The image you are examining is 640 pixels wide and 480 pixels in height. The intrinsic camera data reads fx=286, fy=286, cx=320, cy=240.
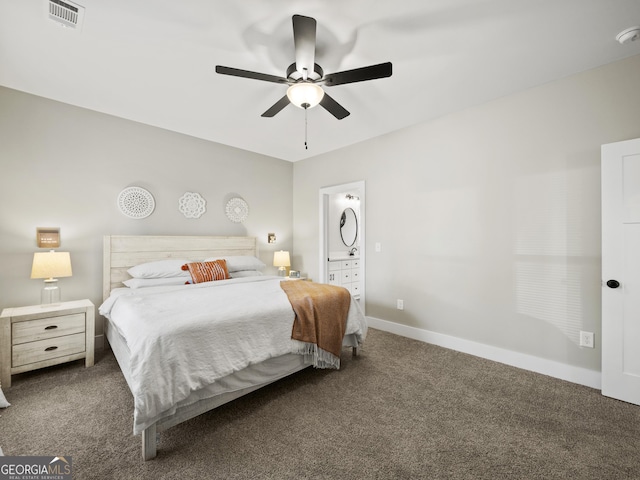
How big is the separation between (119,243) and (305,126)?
2.55 meters

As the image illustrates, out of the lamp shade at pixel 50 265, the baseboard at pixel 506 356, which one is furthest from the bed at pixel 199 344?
the baseboard at pixel 506 356

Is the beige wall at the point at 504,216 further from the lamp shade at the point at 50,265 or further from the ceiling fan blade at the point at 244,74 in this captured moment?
the lamp shade at the point at 50,265

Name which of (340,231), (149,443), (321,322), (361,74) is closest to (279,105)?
(361,74)

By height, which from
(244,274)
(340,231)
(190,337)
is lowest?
(190,337)

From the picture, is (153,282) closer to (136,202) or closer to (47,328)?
(47,328)

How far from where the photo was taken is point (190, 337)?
172 centimetres

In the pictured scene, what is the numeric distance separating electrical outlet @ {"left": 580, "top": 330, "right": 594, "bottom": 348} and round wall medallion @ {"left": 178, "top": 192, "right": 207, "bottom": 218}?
4.32 meters

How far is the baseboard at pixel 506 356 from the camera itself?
2.37m

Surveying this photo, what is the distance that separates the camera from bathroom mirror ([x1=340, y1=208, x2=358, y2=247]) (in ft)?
18.2

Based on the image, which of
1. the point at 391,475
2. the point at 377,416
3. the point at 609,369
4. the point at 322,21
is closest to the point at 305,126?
the point at 322,21

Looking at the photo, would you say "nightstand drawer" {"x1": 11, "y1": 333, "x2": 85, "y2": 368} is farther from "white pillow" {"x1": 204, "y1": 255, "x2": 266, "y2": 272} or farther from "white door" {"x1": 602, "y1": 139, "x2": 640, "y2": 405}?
"white door" {"x1": 602, "y1": 139, "x2": 640, "y2": 405}

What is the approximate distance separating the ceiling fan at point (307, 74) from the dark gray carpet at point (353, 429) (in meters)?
2.24

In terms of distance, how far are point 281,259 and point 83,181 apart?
101 inches

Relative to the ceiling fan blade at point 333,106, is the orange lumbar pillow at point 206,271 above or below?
below
